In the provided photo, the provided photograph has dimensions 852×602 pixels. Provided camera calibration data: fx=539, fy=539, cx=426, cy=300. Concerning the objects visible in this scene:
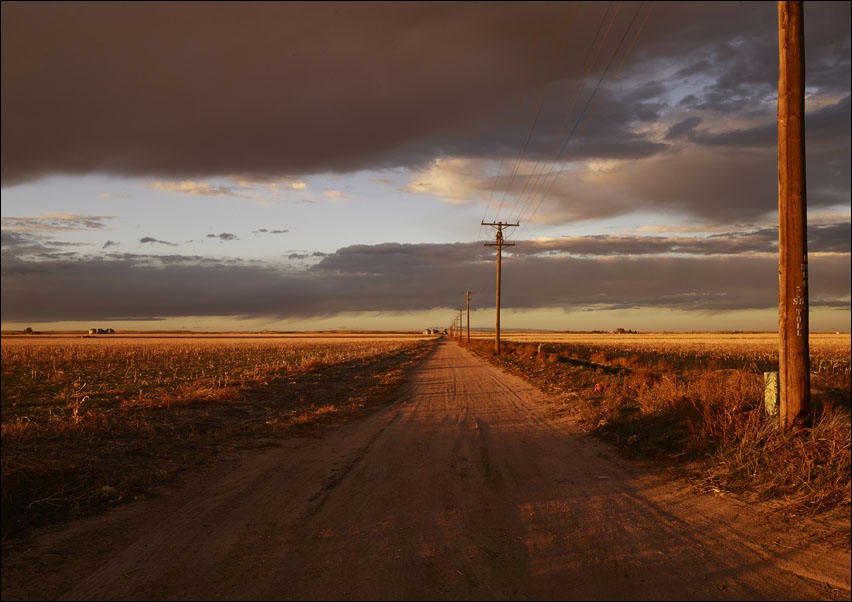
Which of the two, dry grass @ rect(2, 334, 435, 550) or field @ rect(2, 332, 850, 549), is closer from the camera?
field @ rect(2, 332, 850, 549)

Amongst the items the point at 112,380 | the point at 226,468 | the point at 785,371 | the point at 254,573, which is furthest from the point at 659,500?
the point at 112,380

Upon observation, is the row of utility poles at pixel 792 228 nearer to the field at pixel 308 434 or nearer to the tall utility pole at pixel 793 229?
the tall utility pole at pixel 793 229

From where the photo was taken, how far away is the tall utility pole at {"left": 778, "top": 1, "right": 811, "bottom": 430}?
26.7 feet

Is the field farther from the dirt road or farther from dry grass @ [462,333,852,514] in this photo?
the dirt road

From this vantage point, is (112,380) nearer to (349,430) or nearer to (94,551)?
(349,430)

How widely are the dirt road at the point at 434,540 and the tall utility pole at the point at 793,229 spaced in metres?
2.38

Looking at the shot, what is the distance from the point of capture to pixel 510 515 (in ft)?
21.5

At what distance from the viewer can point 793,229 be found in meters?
8.17

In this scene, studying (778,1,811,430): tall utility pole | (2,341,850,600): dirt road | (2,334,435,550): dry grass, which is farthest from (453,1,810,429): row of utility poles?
(2,334,435,550): dry grass

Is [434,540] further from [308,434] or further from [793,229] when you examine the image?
[308,434]

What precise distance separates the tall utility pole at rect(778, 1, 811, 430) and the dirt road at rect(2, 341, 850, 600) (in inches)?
93.9

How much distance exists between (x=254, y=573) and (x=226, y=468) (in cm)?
452

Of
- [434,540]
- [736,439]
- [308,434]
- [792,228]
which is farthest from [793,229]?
[308,434]

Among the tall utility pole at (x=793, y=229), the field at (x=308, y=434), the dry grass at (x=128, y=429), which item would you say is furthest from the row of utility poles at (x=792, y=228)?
the dry grass at (x=128, y=429)
